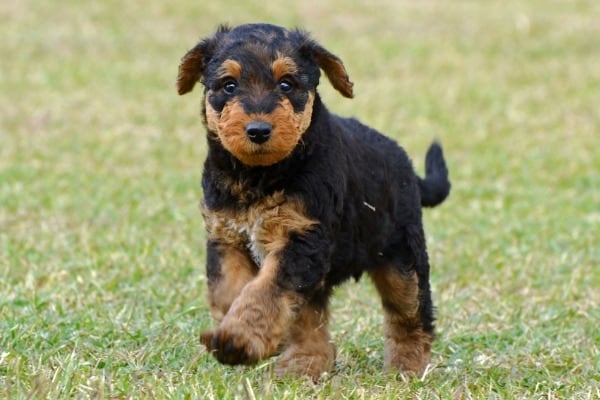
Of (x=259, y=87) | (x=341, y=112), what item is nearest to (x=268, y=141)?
(x=259, y=87)

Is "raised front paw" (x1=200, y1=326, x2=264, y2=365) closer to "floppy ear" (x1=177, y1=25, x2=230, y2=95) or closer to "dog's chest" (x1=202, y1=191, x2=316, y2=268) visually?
"dog's chest" (x1=202, y1=191, x2=316, y2=268)

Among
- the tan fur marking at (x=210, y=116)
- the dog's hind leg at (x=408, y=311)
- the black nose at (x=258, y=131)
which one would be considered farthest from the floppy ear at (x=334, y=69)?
the dog's hind leg at (x=408, y=311)

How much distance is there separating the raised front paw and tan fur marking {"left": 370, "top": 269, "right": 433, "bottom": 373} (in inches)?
60.6

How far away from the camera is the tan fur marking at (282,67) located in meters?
5.19

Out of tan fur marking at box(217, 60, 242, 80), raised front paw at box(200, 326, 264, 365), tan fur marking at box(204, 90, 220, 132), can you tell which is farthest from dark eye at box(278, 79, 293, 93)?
raised front paw at box(200, 326, 264, 365)

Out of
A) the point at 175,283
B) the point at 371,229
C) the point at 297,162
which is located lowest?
the point at 175,283

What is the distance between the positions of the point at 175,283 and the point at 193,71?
270 centimetres

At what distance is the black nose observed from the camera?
4.95 m

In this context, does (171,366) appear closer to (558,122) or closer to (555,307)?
(555,307)

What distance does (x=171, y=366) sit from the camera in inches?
224

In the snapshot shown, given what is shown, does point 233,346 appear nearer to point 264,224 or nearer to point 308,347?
point 264,224

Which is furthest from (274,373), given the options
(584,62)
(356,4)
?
(356,4)

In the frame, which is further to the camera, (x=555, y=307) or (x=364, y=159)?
(x=555, y=307)

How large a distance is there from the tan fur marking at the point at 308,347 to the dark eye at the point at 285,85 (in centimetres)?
122
